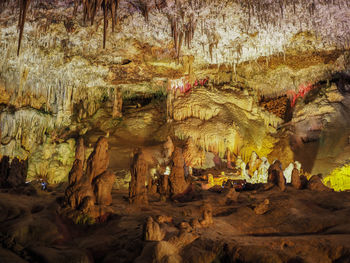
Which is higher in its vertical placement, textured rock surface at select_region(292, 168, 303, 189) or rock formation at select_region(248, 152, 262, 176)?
rock formation at select_region(248, 152, 262, 176)

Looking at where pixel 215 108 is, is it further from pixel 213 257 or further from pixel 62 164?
pixel 213 257

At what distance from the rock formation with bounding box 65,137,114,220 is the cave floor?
325mm

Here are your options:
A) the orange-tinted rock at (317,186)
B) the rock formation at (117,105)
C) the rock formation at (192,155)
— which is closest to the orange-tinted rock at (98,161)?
the orange-tinted rock at (317,186)

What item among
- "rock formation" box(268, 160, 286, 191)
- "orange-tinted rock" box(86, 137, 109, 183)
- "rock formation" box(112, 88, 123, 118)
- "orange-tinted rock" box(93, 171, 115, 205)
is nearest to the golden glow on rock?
"rock formation" box(268, 160, 286, 191)

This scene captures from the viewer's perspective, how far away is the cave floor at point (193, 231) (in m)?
6.05

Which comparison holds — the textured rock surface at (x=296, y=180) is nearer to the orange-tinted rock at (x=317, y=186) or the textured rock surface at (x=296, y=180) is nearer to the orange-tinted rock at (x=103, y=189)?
the orange-tinted rock at (x=317, y=186)

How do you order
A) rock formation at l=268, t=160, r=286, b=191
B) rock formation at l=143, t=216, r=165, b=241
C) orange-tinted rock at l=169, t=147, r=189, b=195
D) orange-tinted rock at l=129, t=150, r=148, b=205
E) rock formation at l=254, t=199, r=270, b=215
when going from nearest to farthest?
rock formation at l=143, t=216, r=165, b=241 < rock formation at l=254, t=199, r=270, b=215 < orange-tinted rock at l=129, t=150, r=148, b=205 < orange-tinted rock at l=169, t=147, r=189, b=195 < rock formation at l=268, t=160, r=286, b=191

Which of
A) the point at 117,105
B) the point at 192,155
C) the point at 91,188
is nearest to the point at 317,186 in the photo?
the point at 192,155

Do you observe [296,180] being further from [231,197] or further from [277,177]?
[231,197]

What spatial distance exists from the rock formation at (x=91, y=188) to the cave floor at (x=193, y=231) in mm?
325

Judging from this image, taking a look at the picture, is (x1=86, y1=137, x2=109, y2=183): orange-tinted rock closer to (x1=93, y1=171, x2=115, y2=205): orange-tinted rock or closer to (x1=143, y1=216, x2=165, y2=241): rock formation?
(x1=93, y1=171, x2=115, y2=205): orange-tinted rock

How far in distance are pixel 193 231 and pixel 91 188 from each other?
300cm

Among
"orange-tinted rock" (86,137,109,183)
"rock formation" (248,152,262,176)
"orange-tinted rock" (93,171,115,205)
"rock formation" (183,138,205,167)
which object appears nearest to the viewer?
"orange-tinted rock" (93,171,115,205)

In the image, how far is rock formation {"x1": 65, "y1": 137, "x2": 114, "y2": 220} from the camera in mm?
7820
